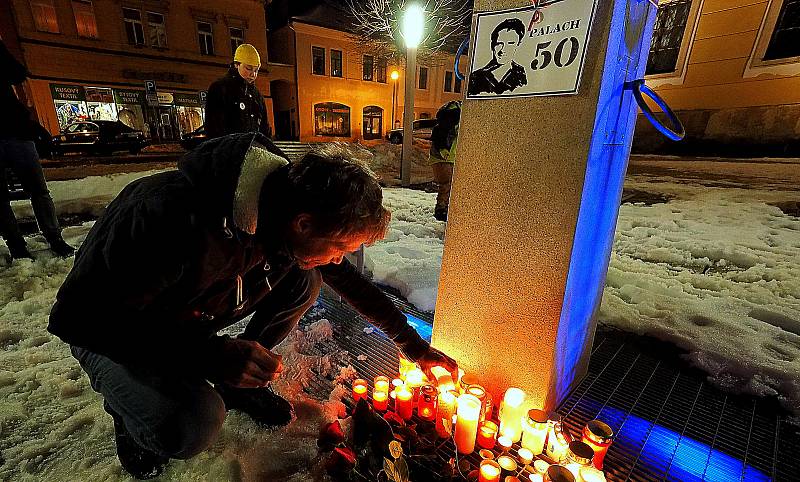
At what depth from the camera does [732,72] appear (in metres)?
8.36

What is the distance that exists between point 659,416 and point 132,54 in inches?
848

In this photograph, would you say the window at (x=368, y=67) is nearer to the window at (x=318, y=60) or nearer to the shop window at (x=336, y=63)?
the shop window at (x=336, y=63)

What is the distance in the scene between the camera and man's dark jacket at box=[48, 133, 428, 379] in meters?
1.04

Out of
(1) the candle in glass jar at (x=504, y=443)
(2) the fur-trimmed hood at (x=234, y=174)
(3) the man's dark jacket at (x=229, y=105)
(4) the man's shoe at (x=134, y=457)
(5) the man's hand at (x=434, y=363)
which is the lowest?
(1) the candle in glass jar at (x=504, y=443)

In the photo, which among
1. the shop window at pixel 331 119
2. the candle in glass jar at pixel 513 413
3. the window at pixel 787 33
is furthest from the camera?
the shop window at pixel 331 119

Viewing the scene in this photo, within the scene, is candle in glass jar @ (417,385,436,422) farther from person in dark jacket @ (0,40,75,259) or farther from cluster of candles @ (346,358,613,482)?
person in dark jacket @ (0,40,75,259)

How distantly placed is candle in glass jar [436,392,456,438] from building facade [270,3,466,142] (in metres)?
20.6

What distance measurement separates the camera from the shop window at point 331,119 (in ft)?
72.2

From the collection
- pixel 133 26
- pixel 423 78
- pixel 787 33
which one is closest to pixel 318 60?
pixel 423 78

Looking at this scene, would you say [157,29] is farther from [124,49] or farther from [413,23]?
[413,23]

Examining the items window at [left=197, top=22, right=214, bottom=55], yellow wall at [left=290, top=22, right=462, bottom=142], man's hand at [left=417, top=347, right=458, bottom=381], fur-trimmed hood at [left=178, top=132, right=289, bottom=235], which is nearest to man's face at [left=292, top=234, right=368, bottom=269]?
fur-trimmed hood at [left=178, top=132, right=289, bottom=235]

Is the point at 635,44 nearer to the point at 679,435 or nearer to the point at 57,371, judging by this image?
the point at 679,435

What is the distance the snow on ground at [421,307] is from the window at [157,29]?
1574cm

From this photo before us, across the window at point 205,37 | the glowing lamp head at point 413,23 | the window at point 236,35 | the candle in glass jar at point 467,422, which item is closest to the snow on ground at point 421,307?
the candle in glass jar at point 467,422
